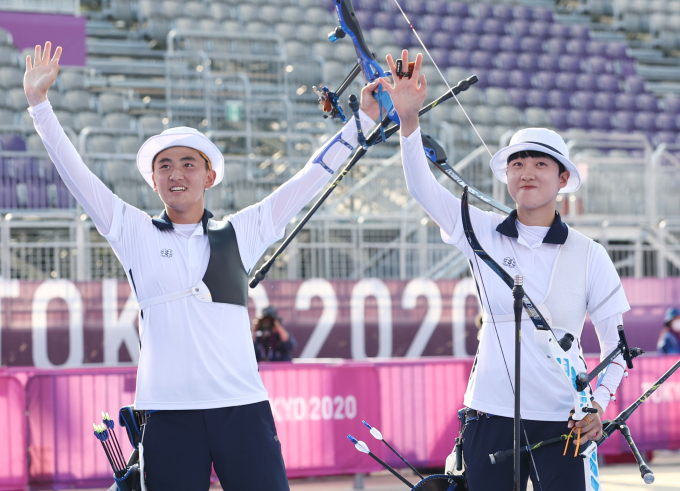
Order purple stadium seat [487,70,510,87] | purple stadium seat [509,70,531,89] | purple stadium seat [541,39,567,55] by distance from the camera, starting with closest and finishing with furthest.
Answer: purple stadium seat [487,70,510,87] → purple stadium seat [509,70,531,89] → purple stadium seat [541,39,567,55]

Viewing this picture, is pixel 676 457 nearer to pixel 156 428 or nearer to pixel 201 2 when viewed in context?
pixel 156 428

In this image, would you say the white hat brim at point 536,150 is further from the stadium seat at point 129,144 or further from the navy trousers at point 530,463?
the stadium seat at point 129,144

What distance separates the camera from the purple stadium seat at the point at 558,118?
16391mm

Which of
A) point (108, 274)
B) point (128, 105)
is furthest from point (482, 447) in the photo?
point (128, 105)

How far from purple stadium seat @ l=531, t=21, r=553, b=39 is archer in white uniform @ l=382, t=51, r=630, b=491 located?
16159 mm

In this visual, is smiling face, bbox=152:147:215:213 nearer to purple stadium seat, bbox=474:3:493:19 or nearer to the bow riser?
the bow riser

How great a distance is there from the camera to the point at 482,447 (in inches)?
114

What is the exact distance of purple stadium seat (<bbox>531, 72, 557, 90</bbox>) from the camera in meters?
17.3

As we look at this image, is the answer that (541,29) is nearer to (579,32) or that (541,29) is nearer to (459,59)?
(579,32)

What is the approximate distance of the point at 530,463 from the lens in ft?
9.47

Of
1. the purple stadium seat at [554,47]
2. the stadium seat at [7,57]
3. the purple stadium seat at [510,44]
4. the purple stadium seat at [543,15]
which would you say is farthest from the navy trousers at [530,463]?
the purple stadium seat at [543,15]

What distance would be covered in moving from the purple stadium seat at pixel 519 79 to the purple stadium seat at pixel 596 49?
1.92 meters

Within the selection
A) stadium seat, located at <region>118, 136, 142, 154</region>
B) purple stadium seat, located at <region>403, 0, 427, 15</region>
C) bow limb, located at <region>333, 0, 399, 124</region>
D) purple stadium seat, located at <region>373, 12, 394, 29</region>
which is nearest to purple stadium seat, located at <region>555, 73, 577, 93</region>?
purple stadium seat, located at <region>403, 0, 427, 15</region>

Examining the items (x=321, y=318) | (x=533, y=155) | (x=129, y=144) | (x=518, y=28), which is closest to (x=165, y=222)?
(x=533, y=155)
